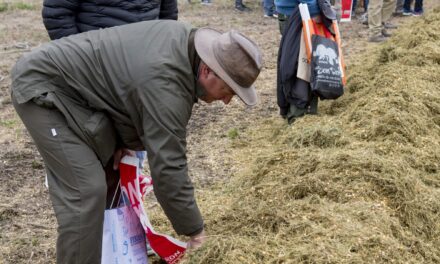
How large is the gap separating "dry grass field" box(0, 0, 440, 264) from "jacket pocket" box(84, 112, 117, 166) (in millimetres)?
616

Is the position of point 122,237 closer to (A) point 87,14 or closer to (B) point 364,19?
(A) point 87,14

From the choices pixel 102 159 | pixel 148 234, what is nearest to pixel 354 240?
pixel 148 234

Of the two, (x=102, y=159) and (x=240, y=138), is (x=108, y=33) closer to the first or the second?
(x=102, y=159)

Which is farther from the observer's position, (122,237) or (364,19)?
(364,19)

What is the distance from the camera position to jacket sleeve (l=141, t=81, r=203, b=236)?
237 cm

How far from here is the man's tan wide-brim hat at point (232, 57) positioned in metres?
2.40

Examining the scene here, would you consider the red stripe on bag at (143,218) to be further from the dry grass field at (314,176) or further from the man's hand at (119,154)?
the dry grass field at (314,176)

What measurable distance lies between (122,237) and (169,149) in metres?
0.74

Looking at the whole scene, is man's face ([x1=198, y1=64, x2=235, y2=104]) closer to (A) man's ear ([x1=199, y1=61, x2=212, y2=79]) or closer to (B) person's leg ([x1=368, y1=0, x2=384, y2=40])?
(A) man's ear ([x1=199, y1=61, x2=212, y2=79])

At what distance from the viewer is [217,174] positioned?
4.68 metres

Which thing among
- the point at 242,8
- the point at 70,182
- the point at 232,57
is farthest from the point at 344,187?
the point at 242,8

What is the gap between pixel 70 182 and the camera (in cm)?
258

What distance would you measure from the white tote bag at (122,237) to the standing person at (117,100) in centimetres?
22

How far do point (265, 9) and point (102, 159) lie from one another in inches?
383
